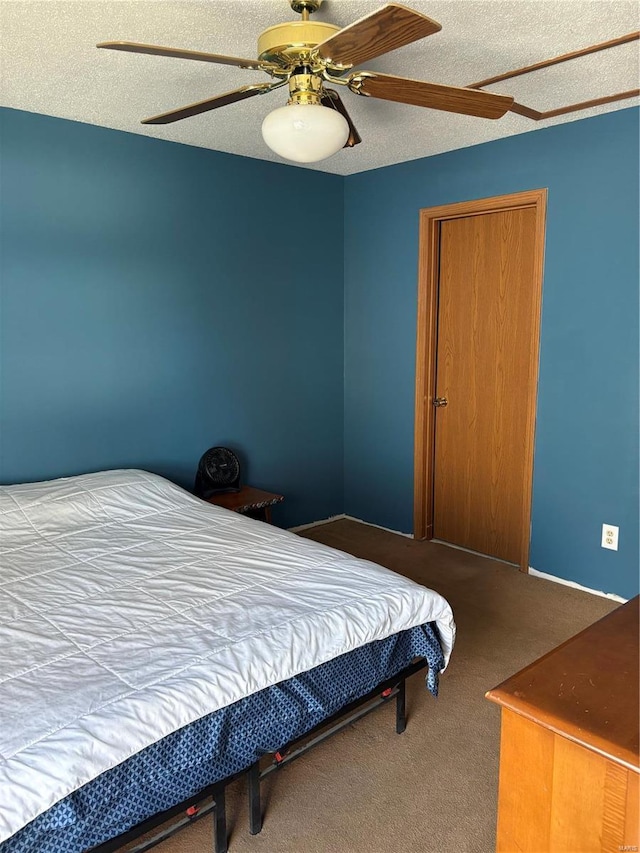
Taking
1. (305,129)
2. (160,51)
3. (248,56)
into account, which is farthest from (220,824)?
(248,56)

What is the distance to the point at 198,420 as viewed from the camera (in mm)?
3723

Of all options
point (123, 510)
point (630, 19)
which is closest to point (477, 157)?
point (630, 19)

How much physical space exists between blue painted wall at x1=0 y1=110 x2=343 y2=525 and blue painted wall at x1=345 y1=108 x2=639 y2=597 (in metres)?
0.70

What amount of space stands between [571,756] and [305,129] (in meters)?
1.59

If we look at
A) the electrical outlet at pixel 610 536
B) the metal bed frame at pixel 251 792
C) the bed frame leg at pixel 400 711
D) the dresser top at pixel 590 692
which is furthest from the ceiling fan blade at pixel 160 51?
the electrical outlet at pixel 610 536

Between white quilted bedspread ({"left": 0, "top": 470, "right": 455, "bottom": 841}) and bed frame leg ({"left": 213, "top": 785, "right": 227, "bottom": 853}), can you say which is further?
bed frame leg ({"left": 213, "top": 785, "right": 227, "bottom": 853})

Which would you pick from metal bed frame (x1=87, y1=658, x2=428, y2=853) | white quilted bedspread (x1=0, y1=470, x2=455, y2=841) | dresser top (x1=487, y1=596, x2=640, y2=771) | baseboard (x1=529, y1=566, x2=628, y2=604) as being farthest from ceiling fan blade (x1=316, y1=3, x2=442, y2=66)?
baseboard (x1=529, y1=566, x2=628, y2=604)

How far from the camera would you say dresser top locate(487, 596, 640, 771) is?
0.98 m

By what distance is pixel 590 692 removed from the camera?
108cm

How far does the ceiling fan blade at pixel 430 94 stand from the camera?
5.88 ft

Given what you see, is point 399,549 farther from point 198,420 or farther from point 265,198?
point 265,198

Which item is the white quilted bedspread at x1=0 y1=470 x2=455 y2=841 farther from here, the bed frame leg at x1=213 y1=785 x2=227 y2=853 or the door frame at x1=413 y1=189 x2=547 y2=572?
the door frame at x1=413 y1=189 x2=547 y2=572

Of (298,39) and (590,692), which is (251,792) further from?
(298,39)

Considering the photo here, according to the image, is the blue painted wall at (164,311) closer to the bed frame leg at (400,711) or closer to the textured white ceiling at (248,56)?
the textured white ceiling at (248,56)
